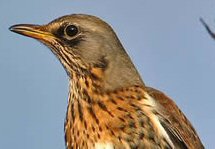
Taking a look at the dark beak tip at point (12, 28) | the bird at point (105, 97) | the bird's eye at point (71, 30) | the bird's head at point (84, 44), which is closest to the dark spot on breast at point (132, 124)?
the bird at point (105, 97)

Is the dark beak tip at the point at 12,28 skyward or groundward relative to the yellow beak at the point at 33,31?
skyward

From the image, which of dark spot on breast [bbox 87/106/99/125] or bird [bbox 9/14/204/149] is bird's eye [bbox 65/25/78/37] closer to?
bird [bbox 9/14/204/149]

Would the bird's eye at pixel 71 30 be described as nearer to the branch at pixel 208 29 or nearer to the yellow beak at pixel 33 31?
the yellow beak at pixel 33 31

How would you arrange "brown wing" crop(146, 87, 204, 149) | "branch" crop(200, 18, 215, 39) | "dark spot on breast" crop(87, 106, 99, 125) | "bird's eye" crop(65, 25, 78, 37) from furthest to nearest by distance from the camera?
1. "bird's eye" crop(65, 25, 78, 37)
2. "brown wing" crop(146, 87, 204, 149)
3. "dark spot on breast" crop(87, 106, 99, 125)
4. "branch" crop(200, 18, 215, 39)

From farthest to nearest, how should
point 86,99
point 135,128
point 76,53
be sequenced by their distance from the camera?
1. point 76,53
2. point 86,99
3. point 135,128

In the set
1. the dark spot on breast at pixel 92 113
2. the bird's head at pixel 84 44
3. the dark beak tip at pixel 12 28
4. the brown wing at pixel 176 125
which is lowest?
the brown wing at pixel 176 125

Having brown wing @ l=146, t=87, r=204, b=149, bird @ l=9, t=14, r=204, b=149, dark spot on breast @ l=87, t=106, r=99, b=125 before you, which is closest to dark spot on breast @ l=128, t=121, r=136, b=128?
bird @ l=9, t=14, r=204, b=149

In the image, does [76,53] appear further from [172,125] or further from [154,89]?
[172,125]

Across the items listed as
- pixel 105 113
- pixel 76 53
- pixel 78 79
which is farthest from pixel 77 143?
pixel 76 53
